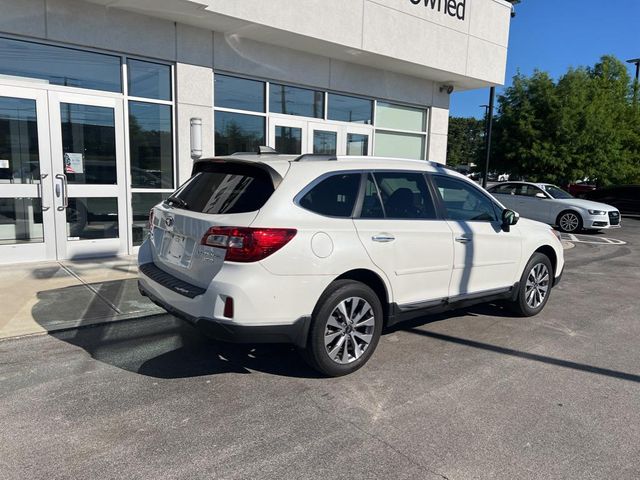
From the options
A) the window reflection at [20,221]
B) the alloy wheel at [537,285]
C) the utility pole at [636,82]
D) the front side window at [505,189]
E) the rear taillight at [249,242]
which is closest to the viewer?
the rear taillight at [249,242]

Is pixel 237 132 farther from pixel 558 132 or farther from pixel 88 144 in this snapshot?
pixel 558 132

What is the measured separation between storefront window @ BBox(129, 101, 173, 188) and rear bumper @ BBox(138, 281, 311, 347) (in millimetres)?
5517

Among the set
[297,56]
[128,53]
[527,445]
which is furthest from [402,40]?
[527,445]

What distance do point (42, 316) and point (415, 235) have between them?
13.1ft

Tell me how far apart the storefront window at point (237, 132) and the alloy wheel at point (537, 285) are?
19.3 feet

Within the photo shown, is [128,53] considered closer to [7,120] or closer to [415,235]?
[7,120]

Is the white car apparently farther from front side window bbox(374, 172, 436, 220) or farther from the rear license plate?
the rear license plate

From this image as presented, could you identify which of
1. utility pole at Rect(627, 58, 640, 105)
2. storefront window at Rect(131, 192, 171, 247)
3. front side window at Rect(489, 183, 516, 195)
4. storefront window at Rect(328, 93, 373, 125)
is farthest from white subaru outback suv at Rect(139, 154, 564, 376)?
utility pole at Rect(627, 58, 640, 105)

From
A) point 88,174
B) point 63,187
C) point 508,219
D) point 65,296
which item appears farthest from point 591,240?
point 65,296

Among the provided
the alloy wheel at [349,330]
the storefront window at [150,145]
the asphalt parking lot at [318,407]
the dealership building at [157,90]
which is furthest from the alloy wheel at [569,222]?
the alloy wheel at [349,330]

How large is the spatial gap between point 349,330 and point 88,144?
6065 mm

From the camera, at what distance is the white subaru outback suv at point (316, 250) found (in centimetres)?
345

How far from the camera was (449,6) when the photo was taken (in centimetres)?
1138

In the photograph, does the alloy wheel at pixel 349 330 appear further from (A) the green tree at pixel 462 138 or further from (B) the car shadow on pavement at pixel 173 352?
(A) the green tree at pixel 462 138
